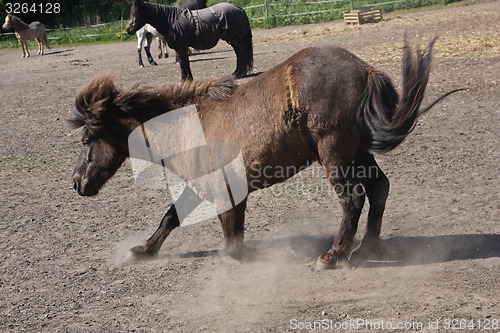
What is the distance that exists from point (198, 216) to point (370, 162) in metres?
2.11

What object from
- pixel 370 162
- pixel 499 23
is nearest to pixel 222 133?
pixel 370 162

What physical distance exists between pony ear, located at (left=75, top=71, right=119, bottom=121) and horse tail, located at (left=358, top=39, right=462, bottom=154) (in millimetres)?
2127


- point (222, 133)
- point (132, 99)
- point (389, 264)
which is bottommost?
point (389, 264)

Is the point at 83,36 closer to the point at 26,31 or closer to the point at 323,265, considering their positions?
the point at 26,31

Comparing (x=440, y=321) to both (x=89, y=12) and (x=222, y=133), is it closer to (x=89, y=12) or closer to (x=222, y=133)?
(x=222, y=133)

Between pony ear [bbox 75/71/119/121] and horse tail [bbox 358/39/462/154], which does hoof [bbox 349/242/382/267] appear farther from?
pony ear [bbox 75/71/119/121]

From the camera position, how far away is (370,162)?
445 cm

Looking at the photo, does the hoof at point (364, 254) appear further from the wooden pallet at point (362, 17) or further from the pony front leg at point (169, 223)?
the wooden pallet at point (362, 17)

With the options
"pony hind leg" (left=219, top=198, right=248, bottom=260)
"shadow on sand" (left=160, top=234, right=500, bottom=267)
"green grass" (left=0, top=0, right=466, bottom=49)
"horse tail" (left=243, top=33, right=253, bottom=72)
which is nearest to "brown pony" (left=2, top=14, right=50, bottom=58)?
"green grass" (left=0, top=0, right=466, bottom=49)

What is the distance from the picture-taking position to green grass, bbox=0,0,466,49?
25.7m

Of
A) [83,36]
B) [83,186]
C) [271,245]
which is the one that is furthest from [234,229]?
[83,36]

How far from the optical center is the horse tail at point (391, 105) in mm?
4082

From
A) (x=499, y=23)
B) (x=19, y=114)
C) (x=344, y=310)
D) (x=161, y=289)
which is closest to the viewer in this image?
(x=344, y=310)

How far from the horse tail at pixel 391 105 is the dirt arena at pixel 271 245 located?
42.1 inches
